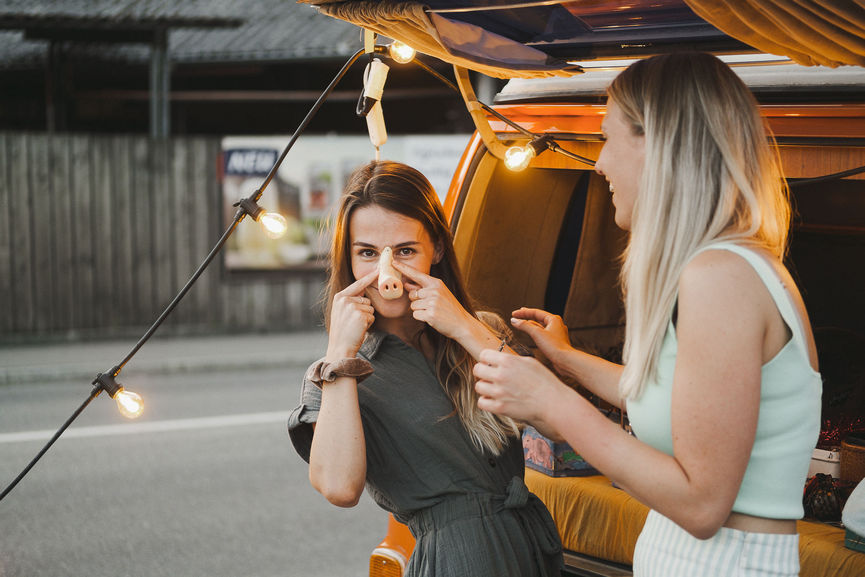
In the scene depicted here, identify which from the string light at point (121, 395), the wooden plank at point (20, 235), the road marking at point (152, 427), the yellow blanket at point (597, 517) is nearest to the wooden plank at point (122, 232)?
the wooden plank at point (20, 235)

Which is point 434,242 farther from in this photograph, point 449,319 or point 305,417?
point 305,417

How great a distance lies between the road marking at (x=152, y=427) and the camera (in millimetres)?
7824

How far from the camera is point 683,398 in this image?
1.56 meters

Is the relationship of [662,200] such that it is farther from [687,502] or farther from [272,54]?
[272,54]

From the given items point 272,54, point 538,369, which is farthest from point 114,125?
point 538,369

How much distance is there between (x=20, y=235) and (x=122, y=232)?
4.22ft

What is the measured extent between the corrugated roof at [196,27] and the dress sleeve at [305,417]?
11644 mm

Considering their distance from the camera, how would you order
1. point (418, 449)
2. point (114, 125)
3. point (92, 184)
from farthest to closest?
1. point (114, 125)
2. point (92, 184)
3. point (418, 449)

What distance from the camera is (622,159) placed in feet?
5.72

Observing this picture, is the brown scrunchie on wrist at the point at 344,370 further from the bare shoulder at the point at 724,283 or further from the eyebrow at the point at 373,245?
the bare shoulder at the point at 724,283

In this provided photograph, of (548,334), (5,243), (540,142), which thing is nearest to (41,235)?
(5,243)

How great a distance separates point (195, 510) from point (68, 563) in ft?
3.25

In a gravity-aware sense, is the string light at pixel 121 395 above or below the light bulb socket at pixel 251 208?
below

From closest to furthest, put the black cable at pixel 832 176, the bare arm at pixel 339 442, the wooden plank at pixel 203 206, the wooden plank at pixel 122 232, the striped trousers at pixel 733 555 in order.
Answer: the striped trousers at pixel 733 555, the bare arm at pixel 339 442, the black cable at pixel 832 176, the wooden plank at pixel 122 232, the wooden plank at pixel 203 206
